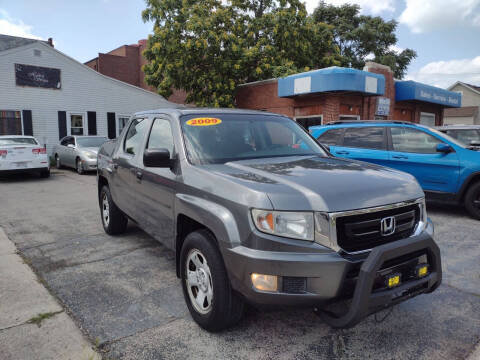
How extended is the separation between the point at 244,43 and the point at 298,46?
9.97ft

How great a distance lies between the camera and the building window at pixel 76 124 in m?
20.5

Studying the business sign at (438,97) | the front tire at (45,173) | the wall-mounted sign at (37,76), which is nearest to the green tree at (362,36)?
the business sign at (438,97)

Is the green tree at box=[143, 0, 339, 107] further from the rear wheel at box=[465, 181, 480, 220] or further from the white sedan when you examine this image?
the rear wheel at box=[465, 181, 480, 220]

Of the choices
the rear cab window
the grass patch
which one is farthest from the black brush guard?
the rear cab window

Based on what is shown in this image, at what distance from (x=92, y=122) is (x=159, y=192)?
1946 cm

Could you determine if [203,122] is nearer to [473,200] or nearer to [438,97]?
[473,200]

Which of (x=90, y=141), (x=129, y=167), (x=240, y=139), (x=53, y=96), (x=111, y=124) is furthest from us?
(x=111, y=124)

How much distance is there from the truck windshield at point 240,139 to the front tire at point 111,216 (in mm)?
2331

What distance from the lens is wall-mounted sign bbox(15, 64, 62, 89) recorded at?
18.5m

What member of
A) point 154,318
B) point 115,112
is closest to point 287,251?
point 154,318

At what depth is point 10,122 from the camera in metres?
18.5

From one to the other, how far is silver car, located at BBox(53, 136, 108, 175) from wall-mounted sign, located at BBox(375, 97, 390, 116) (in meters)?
12.4

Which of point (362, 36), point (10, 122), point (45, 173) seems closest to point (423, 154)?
point (45, 173)

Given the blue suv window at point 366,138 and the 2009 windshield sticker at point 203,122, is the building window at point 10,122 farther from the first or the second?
the 2009 windshield sticker at point 203,122
